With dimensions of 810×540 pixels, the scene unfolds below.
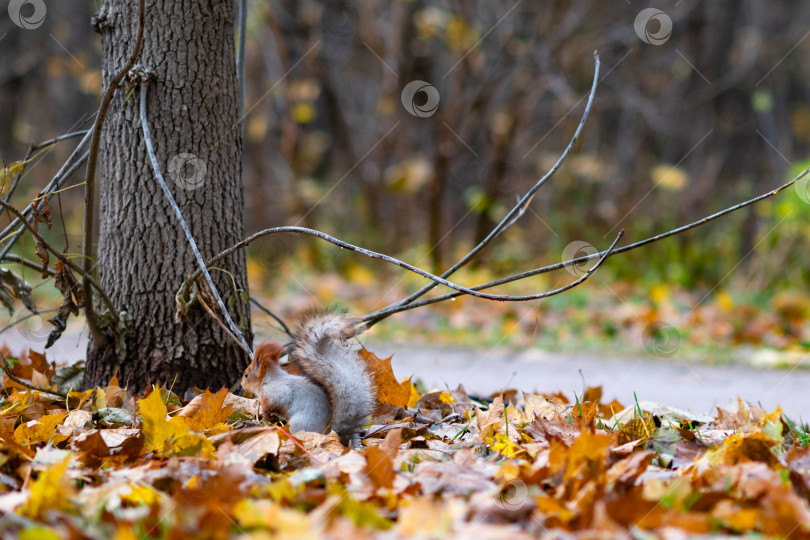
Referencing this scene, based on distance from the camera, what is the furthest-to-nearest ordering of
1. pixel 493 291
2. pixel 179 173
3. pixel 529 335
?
pixel 493 291 → pixel 529 335 → pixel 179 173

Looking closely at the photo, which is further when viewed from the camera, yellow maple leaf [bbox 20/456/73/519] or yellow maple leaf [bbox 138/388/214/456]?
yellow maple leaf [bbox 138/388/214/456]

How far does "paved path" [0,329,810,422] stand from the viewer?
3846mm

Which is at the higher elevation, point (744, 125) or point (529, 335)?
point (744, 125)

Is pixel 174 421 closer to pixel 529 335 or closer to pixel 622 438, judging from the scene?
pixel 622 438

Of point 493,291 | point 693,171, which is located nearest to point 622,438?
point 493,291

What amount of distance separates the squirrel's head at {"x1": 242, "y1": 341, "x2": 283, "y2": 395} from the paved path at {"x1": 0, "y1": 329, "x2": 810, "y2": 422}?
4.83 ft

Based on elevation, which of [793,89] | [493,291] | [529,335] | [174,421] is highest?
[793,89]

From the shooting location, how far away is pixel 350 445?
192 centimetres

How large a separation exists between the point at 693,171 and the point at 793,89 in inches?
95.9

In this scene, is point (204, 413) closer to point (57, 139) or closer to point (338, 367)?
point (338, 367)
